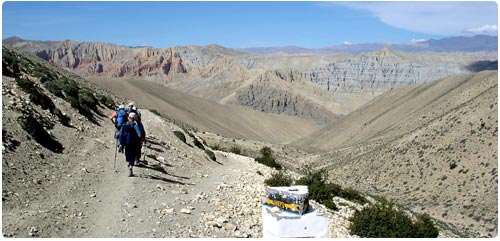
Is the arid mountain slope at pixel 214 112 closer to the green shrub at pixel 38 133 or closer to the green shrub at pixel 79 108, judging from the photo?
the green shrub at pixel 79 108

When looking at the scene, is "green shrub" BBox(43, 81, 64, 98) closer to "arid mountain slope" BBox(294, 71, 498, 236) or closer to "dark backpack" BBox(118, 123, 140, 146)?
"dark backpack" BBox(118, 123, 140, 146)

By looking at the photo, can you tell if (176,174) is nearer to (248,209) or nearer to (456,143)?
(248,209)

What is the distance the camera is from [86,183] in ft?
48.1

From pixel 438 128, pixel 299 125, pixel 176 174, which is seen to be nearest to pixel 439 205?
pixel 438 128

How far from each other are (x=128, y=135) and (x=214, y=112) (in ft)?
372

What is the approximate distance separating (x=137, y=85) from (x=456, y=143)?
93.5m

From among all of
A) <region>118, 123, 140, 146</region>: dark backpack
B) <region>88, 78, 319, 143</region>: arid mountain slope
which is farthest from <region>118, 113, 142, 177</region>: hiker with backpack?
<region>88, 78, 319, 143</region>: arid mountain slope

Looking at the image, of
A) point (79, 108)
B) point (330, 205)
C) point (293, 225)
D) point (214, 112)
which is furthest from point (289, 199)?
point (214, 112)

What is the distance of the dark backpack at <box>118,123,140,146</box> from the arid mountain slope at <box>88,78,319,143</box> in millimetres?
88648

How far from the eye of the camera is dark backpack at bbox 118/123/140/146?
15.4 m

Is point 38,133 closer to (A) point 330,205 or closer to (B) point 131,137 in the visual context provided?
(B) point 131,137

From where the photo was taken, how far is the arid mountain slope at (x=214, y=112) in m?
112

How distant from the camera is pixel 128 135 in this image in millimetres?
15359

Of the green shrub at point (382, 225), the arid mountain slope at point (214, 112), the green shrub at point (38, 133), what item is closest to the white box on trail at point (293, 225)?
the green shrub at point (382, 225)
